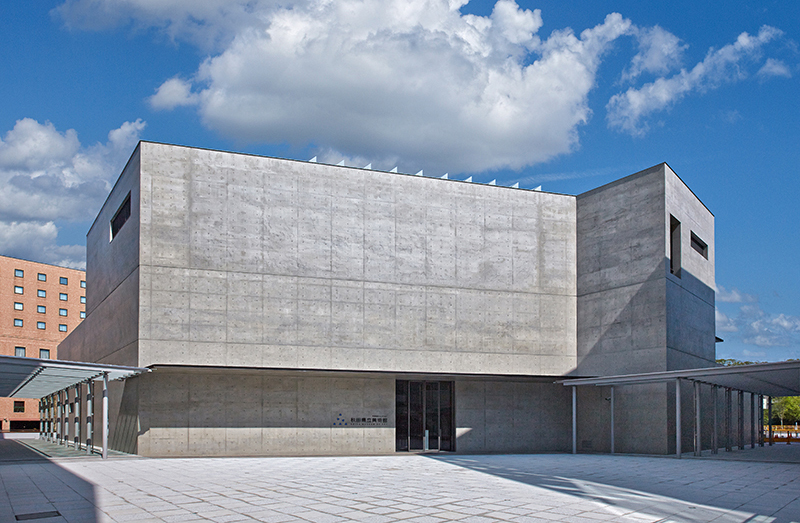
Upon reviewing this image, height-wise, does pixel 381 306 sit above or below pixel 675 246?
below

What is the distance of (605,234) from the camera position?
2820 centimetres

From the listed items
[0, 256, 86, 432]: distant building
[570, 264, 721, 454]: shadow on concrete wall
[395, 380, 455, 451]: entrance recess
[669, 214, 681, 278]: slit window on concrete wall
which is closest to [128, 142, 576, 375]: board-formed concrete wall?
[570, 264, 721, 454]: shadow on concrete wall

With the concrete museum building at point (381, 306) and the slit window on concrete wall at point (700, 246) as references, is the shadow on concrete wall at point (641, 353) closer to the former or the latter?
the concrete museum building at point (381, 306)

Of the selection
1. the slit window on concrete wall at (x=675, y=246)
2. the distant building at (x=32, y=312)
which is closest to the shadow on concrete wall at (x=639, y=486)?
the slit window on concrete wall at (x=675, y=246)

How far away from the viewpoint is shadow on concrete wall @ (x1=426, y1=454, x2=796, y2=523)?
33.3 ft

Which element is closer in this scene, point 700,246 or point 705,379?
point 705,379

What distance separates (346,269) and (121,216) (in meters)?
10.8

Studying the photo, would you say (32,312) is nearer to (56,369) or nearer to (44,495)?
(56,369)


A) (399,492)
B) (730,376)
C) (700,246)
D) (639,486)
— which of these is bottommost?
(639,486)

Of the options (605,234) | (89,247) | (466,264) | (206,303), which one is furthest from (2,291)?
(605,234)

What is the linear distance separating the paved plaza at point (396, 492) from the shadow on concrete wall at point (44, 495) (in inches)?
0.8

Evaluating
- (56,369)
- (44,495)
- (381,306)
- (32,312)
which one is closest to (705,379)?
(381,306)

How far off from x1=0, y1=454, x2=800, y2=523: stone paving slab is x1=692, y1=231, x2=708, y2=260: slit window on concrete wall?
44.1ft

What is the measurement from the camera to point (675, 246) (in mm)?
27312
